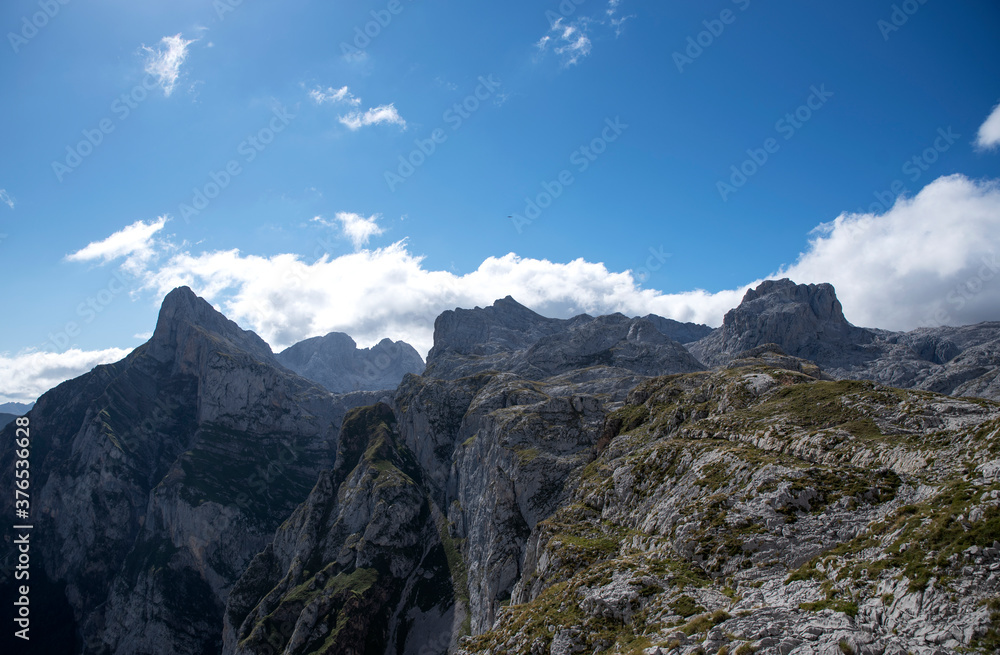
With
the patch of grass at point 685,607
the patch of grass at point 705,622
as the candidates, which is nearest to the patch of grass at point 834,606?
the patch of grass at point 705,622

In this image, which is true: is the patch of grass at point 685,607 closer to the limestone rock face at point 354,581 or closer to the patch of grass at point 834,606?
the patch of grass at point 834,606

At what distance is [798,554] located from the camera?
113 feet

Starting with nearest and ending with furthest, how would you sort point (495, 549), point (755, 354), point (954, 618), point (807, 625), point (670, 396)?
point (954, 618) < point (807, 625) < point (670, 396) < point (495, 549) < point (755, 354)

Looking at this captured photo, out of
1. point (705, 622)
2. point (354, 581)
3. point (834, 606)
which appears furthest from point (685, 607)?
point (354, 581)

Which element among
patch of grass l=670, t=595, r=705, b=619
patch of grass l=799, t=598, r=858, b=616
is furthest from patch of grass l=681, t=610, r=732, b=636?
patch of grass l=799, t=598, r=858, b=616

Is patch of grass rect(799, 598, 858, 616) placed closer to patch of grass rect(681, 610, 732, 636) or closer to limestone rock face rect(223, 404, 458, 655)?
patch of grass rect(681, 610, 732, 636)

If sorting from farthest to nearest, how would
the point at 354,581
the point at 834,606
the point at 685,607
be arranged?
the point at 354,581 < the point at 685,607 < the point at 834,606

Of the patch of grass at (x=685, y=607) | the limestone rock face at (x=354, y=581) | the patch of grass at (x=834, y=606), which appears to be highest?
the patch of grass at (x=834, y=606)

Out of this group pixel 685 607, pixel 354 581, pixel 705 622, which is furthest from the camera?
pixel 354 581

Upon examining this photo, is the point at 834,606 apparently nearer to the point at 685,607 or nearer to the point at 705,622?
the point at 705,622

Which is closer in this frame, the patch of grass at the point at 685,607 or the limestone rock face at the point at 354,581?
the patch of grass at the point at 685,607

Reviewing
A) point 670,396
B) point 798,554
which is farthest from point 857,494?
point 670,396

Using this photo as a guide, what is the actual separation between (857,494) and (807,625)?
15.0m

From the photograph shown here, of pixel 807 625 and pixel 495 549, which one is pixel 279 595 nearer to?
pixel 495 549
